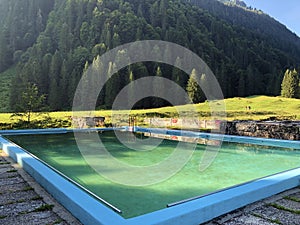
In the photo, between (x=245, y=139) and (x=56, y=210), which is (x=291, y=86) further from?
(x=56, y=210)

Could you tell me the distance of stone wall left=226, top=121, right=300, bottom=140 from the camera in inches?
287

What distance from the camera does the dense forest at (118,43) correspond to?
120ft

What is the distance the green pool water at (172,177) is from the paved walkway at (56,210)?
0.83 m

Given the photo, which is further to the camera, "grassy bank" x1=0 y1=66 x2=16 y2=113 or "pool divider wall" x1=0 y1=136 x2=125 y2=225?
"grassy bank" x1=0 y1=66 x2=16 y2=113

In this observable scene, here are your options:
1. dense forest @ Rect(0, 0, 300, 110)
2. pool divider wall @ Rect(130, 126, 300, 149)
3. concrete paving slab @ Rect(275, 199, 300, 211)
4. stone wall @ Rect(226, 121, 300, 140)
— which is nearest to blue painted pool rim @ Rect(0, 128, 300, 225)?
concrete paving slab @ Rect(275, 199, 300, 211)

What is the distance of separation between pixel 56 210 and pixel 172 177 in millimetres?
2525

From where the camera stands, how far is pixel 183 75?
37.4m

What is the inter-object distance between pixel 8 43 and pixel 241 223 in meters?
66.9

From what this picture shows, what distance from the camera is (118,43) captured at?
150 feet

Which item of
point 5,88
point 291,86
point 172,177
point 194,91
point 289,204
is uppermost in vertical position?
point 5,88

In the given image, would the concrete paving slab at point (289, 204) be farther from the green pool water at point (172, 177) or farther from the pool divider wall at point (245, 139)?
the pool divider wall at point (245, 139)

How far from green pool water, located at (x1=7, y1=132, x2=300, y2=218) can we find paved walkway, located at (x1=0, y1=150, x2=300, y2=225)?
833 mm

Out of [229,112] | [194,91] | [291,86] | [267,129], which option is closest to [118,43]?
[194,91]

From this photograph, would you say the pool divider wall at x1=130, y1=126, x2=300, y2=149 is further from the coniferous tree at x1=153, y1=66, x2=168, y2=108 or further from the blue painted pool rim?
the coniferous tree at x1=153, y1=66, x2=168, y2=108
